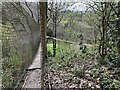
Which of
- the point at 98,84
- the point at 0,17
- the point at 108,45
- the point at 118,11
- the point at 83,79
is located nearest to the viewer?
the point at 0,17

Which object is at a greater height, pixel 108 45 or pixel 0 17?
pixel 0 17

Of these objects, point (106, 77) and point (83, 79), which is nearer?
point (106, 77)

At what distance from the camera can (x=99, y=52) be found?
3.56m

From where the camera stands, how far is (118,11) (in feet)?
9.77

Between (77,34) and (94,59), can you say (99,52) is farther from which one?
(77,34)

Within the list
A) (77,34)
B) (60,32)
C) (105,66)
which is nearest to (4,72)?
(105,66)

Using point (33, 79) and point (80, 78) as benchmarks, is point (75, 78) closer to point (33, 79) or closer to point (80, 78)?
point (80, 78)

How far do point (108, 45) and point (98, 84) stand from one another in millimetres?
1197

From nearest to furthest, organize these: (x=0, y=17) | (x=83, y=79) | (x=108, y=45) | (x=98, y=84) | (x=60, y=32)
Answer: (x=0, y=17) → (x=98, y=84) → (x=83, y=79) → (x=108, y=45) → (x=60, y=32)

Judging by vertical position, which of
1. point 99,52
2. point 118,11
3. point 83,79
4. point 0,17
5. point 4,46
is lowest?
point 83,79

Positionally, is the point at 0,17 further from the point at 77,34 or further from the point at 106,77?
the point at 77,34

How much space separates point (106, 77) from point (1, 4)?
5.23ft

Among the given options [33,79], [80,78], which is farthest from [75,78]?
[33,79]

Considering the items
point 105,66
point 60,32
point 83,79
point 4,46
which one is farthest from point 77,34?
point 4,46
